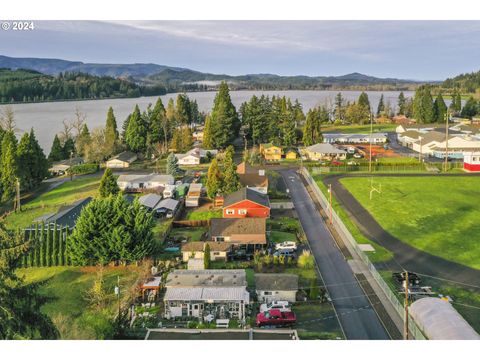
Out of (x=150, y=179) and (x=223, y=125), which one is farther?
(x=223, y=125)

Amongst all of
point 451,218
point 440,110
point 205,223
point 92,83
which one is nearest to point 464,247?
point 451,218

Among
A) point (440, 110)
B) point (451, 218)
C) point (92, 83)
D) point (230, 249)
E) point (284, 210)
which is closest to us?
point (230, 249)

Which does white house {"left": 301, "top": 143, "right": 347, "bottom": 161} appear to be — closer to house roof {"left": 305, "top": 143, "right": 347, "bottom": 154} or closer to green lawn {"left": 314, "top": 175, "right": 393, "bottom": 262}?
house roof {"left": 305, "top": 143, "right": 347, "bottom": 154}

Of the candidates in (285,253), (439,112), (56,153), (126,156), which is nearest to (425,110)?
(439,112)

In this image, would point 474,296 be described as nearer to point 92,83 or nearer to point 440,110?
point 440,110

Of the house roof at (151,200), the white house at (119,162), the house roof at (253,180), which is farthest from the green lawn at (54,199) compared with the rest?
the house roof at (253,180)

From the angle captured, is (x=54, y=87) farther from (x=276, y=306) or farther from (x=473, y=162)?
(x=276, y=306)
